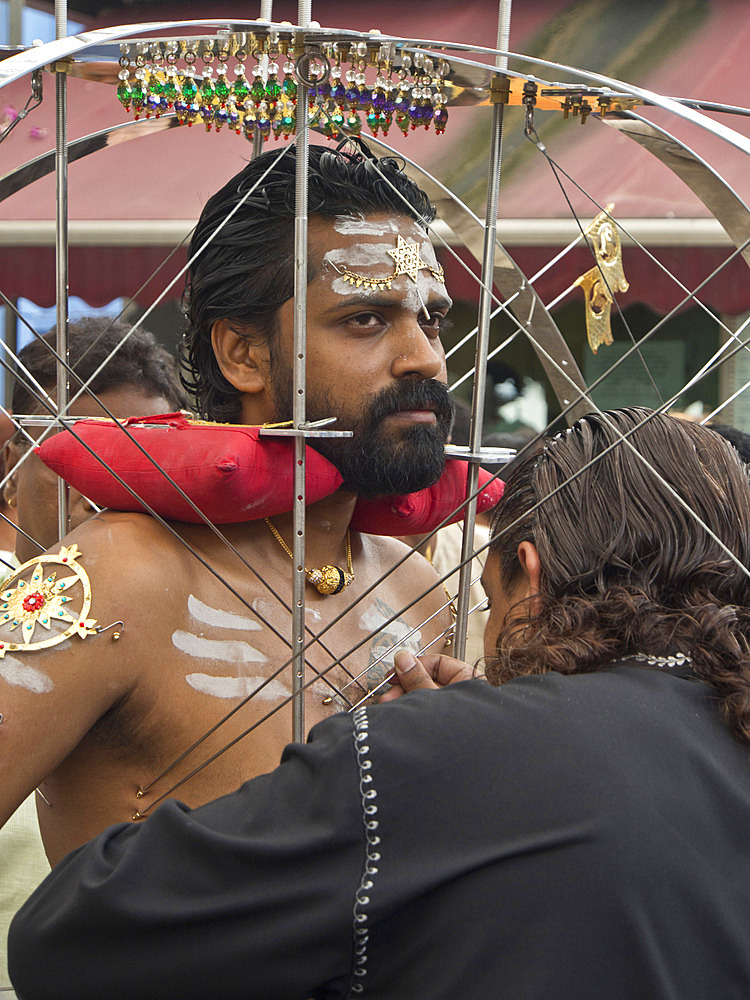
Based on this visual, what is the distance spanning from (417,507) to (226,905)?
3.51 feet

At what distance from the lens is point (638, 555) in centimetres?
120

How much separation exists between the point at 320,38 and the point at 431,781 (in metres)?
0.91

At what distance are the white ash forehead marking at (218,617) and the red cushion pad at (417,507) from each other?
401 millimetres

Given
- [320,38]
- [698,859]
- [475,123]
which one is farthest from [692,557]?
[475,123]

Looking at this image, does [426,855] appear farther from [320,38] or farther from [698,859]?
[320,38]

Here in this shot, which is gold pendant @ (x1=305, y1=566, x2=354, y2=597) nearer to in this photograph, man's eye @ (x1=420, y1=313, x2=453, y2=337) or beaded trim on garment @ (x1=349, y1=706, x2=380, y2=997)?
man's eye @ (x1=420, y1=313, x2=453, y2=337)

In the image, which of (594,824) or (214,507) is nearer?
(594,824)

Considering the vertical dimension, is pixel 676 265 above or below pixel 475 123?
below

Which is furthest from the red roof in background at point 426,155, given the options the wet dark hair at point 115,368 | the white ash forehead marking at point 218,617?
the white ash forehead marking at point 218,617

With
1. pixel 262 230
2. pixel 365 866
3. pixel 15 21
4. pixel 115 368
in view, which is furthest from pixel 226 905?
pixel 15 21

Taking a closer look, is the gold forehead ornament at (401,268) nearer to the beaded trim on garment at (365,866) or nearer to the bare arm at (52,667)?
the bare arm at (52,667)

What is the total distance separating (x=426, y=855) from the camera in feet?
3.22

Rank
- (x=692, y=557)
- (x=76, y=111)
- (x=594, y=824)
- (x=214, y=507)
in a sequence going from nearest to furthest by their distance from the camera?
1. (x=594, y=824)
2. (x=692, y=557)
3. (x=214, y=507)
4. (x=76, y=111)

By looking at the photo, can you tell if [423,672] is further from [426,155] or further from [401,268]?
[426,155]
